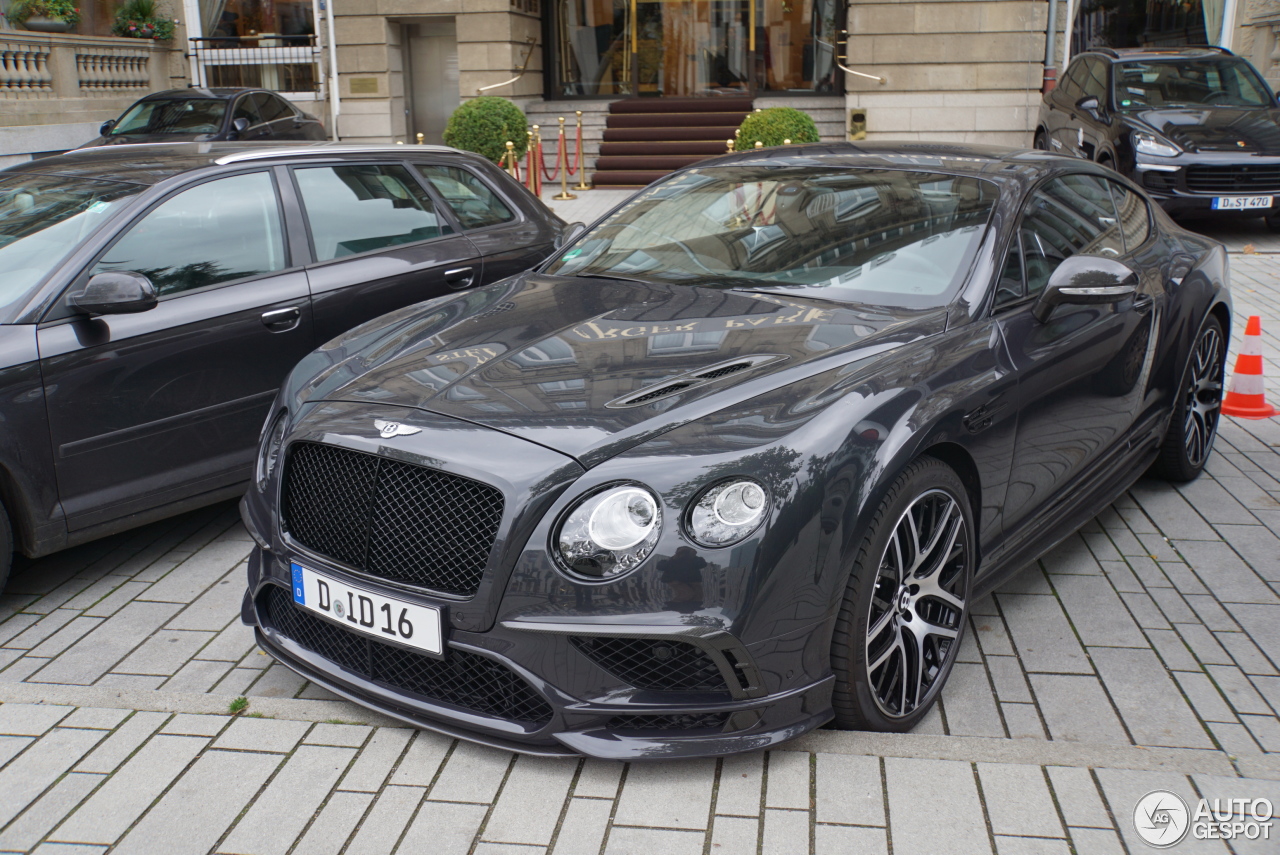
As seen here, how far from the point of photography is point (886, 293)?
12.1 feet

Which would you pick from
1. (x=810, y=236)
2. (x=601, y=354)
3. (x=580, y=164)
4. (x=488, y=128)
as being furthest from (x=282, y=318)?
(x=580, y=164)

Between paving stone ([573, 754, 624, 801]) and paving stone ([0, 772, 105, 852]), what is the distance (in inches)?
49.3

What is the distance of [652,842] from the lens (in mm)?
2666

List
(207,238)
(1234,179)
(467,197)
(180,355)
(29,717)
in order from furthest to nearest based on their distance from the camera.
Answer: (1234,179)
(467,197)
(207,238)
(180,355)
(29,717)

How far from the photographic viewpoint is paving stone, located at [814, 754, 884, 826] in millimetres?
2740

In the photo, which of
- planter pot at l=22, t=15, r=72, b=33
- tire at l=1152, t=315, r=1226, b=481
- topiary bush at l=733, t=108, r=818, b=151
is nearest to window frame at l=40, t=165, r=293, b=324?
tire at l=1152, t=315, r=1226, b=481

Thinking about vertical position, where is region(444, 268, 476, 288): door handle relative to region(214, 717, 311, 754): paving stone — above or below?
above

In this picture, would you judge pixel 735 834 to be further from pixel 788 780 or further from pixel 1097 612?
pixel 1097 612

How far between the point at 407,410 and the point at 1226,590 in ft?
10.1

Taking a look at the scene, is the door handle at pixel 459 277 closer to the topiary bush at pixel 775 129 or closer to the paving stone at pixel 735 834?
the paving stone at pixel 735 834

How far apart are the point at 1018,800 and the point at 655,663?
0.95 meters

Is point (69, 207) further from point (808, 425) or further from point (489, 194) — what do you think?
point (808, 425)

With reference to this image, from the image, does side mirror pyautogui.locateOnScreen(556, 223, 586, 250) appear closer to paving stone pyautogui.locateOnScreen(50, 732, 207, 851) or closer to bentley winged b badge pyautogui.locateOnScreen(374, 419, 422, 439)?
bentley winged b badge pyautogui.locateOnScreen(374, 419, 422, 439)

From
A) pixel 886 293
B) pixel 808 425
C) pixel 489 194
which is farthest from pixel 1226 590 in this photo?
pixel 489 194
